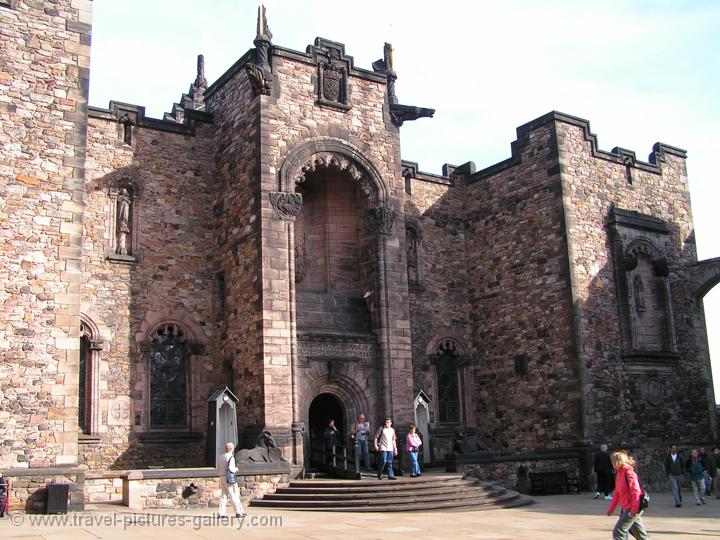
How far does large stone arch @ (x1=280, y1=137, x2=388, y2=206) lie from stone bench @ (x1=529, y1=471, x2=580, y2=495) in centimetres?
826

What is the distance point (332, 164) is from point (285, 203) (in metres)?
2.22

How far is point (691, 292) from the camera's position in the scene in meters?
27.6

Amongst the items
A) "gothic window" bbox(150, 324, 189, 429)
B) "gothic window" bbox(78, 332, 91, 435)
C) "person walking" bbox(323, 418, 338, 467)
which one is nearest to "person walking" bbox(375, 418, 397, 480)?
"person walking" bbox(323, 418, 338, 467)

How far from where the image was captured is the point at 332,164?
23.1m

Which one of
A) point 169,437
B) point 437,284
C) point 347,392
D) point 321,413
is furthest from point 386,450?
point 437,284

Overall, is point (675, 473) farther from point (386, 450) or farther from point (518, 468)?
point (386, 450)

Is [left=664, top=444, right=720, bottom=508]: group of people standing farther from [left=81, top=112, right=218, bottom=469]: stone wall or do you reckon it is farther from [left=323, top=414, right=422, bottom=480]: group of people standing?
[left=81, top=112, right=218, bottom=469]: stone wall

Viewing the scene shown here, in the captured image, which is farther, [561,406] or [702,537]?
[561,406]

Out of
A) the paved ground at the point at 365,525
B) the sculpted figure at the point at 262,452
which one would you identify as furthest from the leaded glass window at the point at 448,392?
the paved ground at the point at 365,525

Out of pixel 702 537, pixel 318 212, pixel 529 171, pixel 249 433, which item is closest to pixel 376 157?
pixel 318 212

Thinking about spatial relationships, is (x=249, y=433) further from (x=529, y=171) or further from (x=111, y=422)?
(x=529, y=171)

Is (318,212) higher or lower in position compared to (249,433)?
higher

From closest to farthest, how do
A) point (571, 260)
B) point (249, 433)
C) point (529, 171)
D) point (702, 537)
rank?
point (702, 537) → point (249, 433) → point (571, 260) → point (529, 171)

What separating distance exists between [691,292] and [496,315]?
657cm
